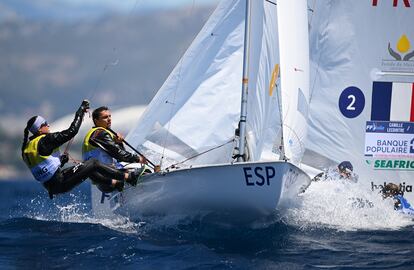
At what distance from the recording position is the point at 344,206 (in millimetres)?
8133

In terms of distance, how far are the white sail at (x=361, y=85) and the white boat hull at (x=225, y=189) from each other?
2.34m

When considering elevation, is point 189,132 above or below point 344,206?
above

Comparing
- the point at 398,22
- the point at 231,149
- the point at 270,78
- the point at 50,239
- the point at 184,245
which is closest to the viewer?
the point at 184,245

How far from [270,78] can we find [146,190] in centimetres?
170

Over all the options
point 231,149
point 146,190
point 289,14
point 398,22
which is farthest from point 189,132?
point 398,22

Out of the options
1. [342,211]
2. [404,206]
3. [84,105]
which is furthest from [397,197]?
[84,105]

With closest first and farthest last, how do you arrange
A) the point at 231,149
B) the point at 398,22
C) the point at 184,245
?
the point at 184,245 < the point at 231,149 < the point at 398,22

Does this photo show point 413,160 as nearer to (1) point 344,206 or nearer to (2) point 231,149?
(1) point 344,206

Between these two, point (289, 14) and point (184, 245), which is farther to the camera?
point (289, 14)

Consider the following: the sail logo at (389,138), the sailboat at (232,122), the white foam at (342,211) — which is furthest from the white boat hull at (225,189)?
the sail logo at (389,138)

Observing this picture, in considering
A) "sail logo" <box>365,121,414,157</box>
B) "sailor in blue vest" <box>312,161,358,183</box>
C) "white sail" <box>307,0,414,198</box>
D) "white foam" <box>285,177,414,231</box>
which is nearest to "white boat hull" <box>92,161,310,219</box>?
"white foam" <box>285,177,414,231</box>

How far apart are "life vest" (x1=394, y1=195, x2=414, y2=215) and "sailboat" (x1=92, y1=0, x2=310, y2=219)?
199 cm

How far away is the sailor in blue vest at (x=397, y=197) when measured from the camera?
916 centimetres

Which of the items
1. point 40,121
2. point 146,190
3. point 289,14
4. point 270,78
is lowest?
point 146,190
